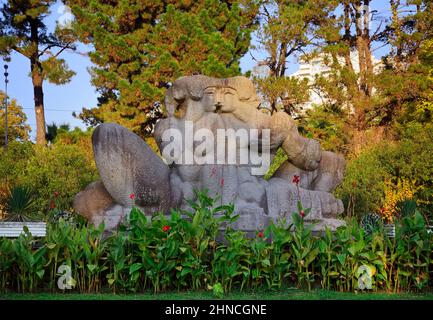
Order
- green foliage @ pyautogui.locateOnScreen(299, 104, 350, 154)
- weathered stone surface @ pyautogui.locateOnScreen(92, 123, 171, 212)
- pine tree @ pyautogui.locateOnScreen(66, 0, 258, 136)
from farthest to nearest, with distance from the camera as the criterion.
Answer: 1. green foliage @ pyautogui.locateOnScreen(299, 104, 350, 154)
2. pine tree @ pyautogui.locateOnScreen(66, 0, 258, 136)
3. weathered stone surface @ pyautogui.locateOnScreen(92, 123, 171, 212)

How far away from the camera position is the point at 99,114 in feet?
68.1

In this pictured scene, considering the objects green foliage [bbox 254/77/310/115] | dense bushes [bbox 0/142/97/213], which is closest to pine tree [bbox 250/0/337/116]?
green foliage [bbox 254/77/310/115]

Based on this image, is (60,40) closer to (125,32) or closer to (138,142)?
(125,32)

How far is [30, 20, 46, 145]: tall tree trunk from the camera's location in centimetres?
2141

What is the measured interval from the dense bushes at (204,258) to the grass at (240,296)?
0.12m

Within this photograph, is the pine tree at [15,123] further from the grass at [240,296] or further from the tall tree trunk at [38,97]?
the grass at [240,296]

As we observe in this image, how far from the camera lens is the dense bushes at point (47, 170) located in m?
13.2

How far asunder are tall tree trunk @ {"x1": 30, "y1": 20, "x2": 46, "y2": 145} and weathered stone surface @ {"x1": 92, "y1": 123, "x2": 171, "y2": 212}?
15.9 meters

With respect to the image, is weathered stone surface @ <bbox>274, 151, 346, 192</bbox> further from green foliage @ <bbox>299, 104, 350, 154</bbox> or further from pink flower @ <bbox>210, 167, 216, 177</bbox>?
green foliage @ <bbox>299, 104, 350, 154</bbox>

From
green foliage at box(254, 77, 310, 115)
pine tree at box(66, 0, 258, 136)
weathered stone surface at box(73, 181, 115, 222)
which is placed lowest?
weathered stone surface at box(73, 181, 115, 222)

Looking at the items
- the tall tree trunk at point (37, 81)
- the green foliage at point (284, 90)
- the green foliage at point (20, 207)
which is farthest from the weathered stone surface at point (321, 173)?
the tall tree trunk at point (37, 81)

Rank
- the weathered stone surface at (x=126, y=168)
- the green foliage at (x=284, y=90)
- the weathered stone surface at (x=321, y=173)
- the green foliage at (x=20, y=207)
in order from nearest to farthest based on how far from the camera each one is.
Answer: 1. the weathered stone surface at (x=126, y=168)
2. the weathered stone surface at (x=321, y=173)
3. the green foliage at (x=20, y=207)
4. the green foliage at (x=284, y=90)

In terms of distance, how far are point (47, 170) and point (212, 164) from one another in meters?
7.86

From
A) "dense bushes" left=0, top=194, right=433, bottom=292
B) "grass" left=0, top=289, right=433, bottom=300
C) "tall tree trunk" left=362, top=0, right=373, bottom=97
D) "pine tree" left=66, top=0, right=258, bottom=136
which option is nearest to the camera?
"grass" left=0, top=289, right=433, bottom=300
